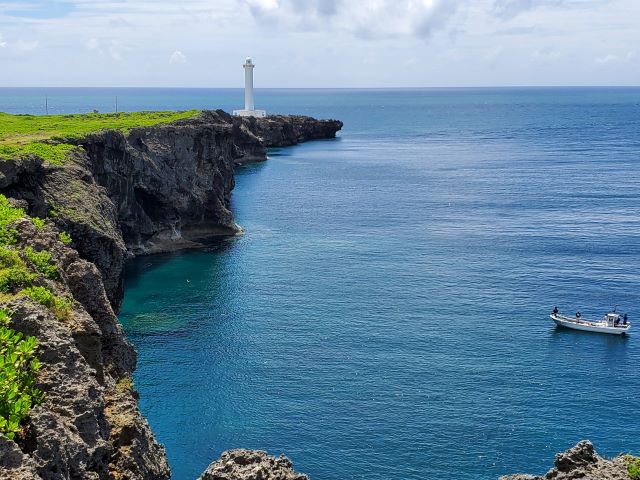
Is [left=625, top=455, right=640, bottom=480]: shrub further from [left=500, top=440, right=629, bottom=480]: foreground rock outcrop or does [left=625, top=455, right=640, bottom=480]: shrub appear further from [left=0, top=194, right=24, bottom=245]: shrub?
[left=0, top=194, right=24, bottom=245]: shrub

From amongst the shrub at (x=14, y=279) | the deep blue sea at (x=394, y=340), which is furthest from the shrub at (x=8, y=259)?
the deep blue sea at (x=394, y=340)

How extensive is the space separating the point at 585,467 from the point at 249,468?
10429mm

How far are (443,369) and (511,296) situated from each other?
20494 mm

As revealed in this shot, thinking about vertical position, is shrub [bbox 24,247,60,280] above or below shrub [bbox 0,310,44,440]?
above

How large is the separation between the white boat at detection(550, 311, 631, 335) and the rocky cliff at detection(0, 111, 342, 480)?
124 feet

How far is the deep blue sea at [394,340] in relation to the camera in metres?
47.6

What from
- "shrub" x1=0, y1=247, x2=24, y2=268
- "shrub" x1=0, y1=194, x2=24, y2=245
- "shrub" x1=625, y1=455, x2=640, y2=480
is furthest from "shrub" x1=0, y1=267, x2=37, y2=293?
"shrub" x1=625, y1=455, x2=640, y2=480

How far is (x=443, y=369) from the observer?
57.8 m

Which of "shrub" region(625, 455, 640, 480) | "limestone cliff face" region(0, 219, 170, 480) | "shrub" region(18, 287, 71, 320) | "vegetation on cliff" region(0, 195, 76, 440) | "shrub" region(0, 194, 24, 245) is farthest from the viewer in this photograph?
"shrub" region(0, 194, 24, 245)

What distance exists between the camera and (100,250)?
1961 inches

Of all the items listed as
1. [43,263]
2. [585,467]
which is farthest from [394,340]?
[585,467]

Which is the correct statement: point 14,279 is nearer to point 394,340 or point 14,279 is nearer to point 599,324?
point 394,340

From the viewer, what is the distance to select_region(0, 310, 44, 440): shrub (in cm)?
1835

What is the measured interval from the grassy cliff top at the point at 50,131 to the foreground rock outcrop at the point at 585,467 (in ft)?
122
